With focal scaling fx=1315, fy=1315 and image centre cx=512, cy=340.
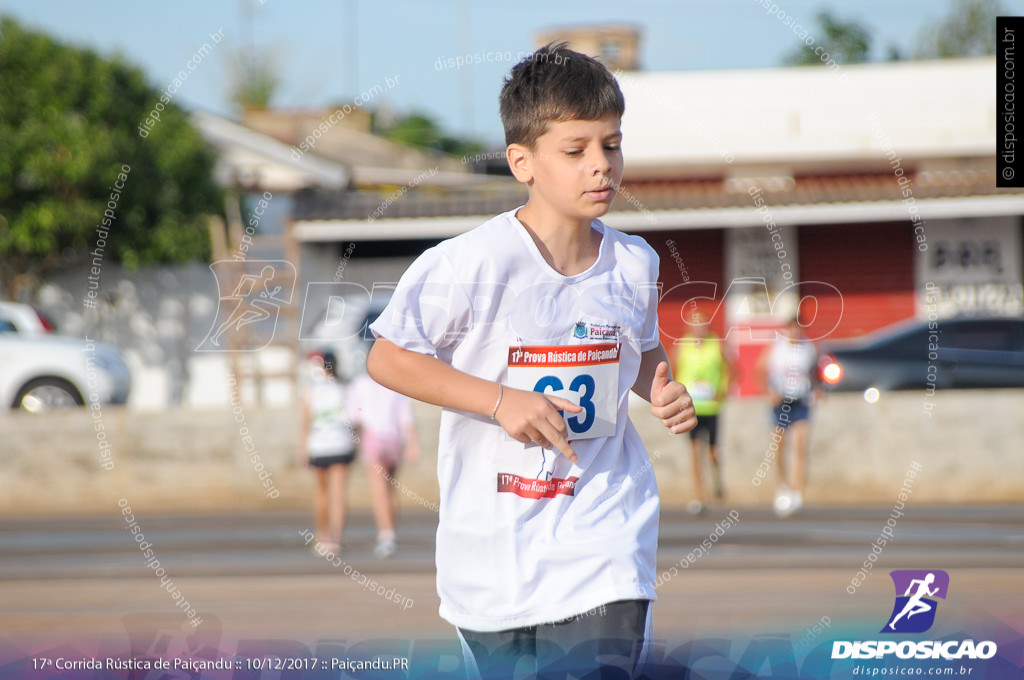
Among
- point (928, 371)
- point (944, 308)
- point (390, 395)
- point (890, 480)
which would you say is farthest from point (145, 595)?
point (944, 308)

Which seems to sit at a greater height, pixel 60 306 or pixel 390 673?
pixel 60 306

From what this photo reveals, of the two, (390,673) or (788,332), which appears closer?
(390,673)

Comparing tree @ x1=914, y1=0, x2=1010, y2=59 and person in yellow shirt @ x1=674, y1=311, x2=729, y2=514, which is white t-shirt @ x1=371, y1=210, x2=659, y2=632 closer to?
person in yellow shirt @ x1=674, y1=311, x2=729, y2=514

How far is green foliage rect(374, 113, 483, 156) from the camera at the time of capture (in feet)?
166

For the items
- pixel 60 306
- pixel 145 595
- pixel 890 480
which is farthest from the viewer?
pixel 60 306

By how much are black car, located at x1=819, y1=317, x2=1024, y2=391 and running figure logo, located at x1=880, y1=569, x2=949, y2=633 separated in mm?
11040

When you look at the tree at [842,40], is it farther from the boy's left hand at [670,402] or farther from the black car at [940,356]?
the boy's left hand at [670,402]

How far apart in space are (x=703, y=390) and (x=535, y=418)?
8878 mm

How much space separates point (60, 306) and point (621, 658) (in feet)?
68.7

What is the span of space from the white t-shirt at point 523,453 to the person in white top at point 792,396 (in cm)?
819

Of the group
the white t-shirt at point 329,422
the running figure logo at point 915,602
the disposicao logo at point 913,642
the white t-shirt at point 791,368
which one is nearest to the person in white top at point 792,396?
the white t-shirt at point 791,368

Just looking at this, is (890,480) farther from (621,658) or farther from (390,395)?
(621,658)

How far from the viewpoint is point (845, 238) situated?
20.9 meters

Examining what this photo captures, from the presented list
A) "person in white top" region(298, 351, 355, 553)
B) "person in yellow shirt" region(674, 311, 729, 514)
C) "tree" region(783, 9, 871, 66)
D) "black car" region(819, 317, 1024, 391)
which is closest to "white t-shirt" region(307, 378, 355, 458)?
"person in white top" region(298, 351, 355, 553)
